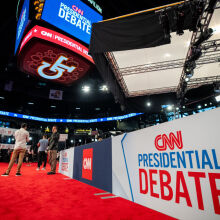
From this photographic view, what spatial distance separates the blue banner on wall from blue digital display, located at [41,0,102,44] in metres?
4.65

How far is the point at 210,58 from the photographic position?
5.19 meters

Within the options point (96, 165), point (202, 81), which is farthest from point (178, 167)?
point (202, 81)

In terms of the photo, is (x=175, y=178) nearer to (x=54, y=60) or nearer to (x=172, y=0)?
(x=54, y=60)

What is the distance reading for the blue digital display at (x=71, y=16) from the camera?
5180mm

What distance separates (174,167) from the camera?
1.44 meters

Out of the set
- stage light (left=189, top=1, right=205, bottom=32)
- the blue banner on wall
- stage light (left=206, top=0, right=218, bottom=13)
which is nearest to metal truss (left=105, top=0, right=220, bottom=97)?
stage light (left=206, top=0, right=218, bottom=13)

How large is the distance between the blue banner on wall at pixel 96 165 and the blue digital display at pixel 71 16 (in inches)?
183

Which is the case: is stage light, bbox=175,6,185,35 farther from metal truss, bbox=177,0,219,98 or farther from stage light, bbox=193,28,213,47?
stage light, bbox=193,28,213,47

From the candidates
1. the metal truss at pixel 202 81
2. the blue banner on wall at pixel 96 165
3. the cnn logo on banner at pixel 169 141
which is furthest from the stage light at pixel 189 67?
the cnn logo on banner at pixel 169 141

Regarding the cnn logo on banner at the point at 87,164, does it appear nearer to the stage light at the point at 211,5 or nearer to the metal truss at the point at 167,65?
the metal truss at the point at 167,65

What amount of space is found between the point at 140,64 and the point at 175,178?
4651 mm

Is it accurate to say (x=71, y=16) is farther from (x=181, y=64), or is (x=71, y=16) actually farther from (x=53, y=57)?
(x=181, y=64)

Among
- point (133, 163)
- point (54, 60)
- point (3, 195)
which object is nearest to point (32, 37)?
point (54, 60)

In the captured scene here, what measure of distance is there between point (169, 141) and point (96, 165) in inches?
74.2
